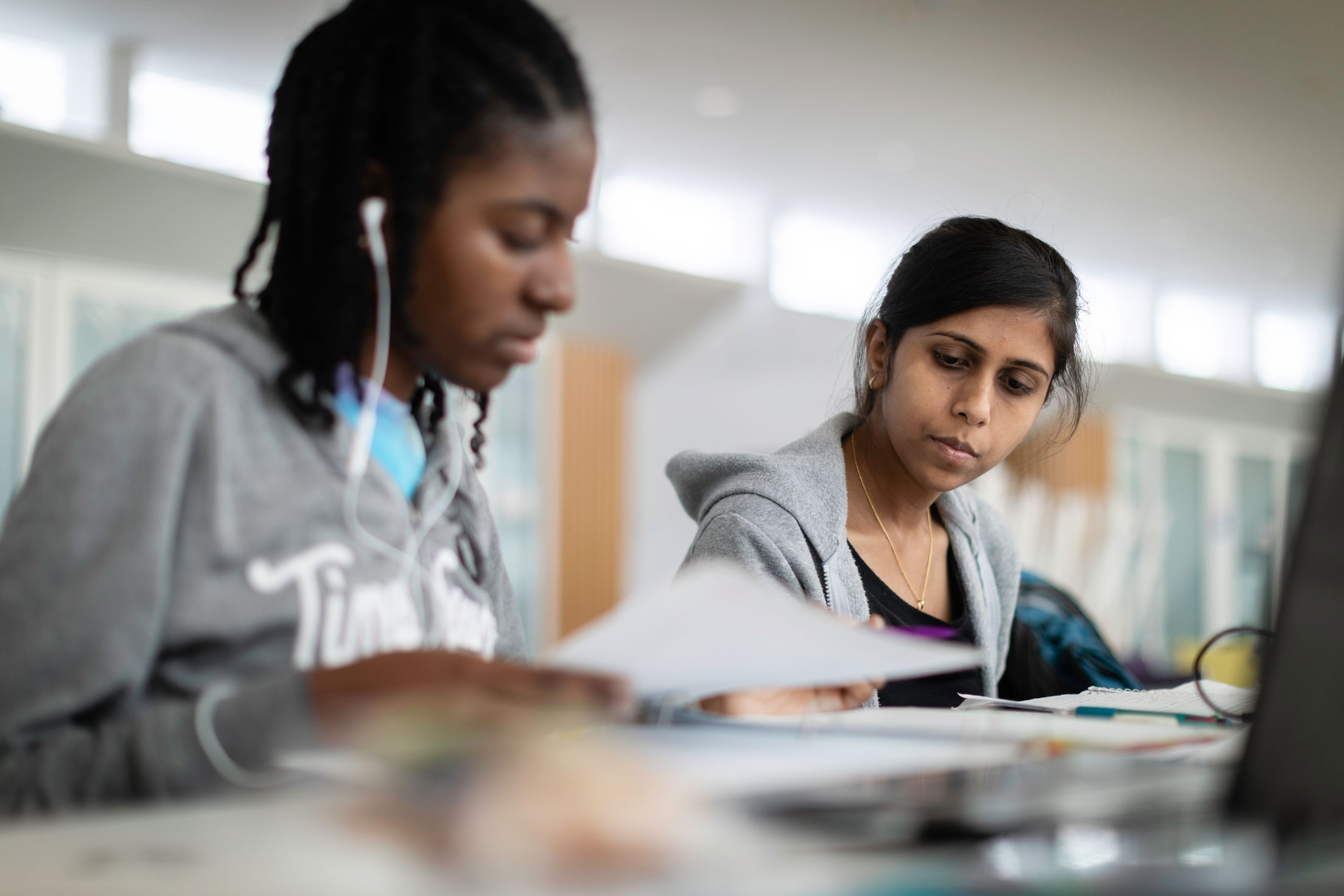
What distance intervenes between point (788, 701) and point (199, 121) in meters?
5.26

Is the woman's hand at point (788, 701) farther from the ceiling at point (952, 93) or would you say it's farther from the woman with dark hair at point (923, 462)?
the ceiling at point (952, 93)

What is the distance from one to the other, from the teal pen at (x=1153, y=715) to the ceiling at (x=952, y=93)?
3.08 metres

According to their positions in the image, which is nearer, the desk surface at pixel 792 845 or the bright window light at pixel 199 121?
the desk surface at pixel 792 845

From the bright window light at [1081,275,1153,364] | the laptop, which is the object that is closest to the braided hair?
the laptop

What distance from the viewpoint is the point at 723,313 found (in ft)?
23.2

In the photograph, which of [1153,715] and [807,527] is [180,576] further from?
[807,527]

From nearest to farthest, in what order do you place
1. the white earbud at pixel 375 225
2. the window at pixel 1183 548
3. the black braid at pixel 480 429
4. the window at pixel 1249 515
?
the white earbud at pixel 375 225 → the black braid at pixel 480 429 → the window at pixel 1183 548 → the window at pixel 1249 515

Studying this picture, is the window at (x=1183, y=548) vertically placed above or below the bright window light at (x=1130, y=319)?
below

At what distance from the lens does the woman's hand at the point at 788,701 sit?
87cm

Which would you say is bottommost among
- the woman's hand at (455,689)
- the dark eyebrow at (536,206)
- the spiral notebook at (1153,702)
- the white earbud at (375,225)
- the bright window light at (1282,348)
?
the spiral notebook at (1153,702)

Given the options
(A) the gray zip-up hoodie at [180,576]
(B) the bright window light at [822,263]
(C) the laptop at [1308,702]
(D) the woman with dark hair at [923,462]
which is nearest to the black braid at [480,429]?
(A) the gray zip-up hoodie at [180,576]

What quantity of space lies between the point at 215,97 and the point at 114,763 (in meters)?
5.43

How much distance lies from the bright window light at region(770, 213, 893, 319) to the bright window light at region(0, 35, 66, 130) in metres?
3.89

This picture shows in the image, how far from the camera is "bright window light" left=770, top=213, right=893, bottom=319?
7297mm
